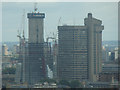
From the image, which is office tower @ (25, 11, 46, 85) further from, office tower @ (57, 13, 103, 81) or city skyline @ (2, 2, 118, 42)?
office tower @ (57, 13, 103, 81)

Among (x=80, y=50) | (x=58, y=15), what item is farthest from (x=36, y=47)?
(x=80, y=50)

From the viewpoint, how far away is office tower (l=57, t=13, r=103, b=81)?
7.88m

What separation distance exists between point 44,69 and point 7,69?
7.03 feet

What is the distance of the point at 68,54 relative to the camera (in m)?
8.05

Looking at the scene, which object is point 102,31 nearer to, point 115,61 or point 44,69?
point 115,61

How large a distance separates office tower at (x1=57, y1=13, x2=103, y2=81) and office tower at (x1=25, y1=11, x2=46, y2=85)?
90 cm

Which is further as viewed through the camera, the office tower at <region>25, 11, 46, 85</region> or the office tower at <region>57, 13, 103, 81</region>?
the office tower at <region>25, 11, 46, 85</region>

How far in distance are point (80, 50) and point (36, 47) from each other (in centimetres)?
166

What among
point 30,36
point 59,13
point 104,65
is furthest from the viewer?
point 30,36

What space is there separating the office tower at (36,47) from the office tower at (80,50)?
2.96 feet

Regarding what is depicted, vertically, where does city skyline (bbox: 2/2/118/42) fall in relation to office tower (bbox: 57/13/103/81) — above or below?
above

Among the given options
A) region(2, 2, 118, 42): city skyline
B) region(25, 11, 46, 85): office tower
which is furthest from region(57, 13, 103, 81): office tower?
region(25, 11, 46, 85): office tower

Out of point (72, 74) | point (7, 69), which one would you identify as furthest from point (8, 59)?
point (72, 74)

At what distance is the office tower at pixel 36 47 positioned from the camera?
8.66 metres
